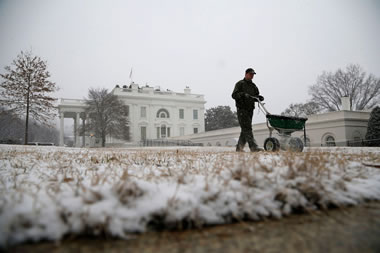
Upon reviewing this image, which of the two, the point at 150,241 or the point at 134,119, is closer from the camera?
the point at 150,241

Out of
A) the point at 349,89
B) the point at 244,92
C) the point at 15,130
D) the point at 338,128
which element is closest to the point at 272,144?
the point at 244,92

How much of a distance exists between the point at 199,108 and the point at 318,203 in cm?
5499

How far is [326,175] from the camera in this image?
1570 mm

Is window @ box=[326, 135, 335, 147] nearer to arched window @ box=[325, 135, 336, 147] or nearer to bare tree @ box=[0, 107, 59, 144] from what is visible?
arched window @ box=[325, 135, 336, 147]

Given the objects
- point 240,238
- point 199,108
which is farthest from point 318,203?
point 199,108

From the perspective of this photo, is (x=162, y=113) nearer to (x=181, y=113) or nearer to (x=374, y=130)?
(x=181, y=113)

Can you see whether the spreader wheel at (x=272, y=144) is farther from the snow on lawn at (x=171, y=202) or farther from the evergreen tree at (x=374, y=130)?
the evergreen tree at (x=374, y=130)

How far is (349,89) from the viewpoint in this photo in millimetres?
28953

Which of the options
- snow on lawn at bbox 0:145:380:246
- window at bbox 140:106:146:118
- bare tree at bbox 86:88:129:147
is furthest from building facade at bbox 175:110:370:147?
window at bbox 140:106:146:118

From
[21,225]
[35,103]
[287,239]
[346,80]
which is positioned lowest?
[287,239]

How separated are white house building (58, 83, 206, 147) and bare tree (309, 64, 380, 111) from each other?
3003 cm

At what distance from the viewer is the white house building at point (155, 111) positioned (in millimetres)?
47969

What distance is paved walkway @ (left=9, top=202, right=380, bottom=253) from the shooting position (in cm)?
86

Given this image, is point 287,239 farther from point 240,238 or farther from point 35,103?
point 35,103
